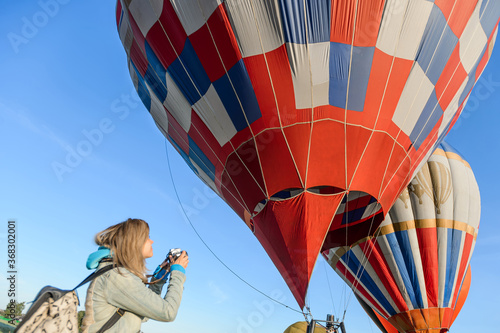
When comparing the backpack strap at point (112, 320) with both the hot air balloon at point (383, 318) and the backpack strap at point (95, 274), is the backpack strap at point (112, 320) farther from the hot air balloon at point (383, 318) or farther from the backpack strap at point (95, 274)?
the hot air balloon at point (383, 318)

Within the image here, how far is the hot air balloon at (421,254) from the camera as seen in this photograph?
10.1m

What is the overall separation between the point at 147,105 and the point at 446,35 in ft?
18.6

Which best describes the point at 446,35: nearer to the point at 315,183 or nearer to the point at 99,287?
the point at 315,183

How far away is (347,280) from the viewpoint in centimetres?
1130

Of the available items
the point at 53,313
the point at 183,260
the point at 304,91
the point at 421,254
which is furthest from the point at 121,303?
the point at 421,254

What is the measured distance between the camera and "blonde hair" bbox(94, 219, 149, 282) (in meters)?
1.79

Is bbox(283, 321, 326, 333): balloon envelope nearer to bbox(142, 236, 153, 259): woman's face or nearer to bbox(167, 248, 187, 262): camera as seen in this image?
bbox(167, 248, 187, 262): camera

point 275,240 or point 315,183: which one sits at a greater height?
point 315,183

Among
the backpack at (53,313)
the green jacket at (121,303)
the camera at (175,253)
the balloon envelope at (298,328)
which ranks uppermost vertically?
the balloon envelope at (298,328)

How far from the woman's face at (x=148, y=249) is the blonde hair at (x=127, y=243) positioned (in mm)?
18

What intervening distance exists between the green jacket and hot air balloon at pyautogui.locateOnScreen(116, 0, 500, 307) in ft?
13.7

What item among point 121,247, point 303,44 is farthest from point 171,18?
point 121,247

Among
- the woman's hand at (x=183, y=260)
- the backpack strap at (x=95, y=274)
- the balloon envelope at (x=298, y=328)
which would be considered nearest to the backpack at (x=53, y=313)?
the backpack strap at (x=95, y=274)

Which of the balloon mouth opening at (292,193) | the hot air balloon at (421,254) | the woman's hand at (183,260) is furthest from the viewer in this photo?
the hot air balloon at (421,254)
